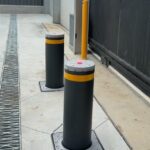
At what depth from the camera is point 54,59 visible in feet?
13.7

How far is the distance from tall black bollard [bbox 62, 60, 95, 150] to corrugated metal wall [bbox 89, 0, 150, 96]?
1.38 meters

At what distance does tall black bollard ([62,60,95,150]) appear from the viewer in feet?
8.33

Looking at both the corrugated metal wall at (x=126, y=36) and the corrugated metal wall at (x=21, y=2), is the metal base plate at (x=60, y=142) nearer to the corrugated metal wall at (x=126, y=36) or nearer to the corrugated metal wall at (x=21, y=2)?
the corrugated metal wall at (x=126, y=36)

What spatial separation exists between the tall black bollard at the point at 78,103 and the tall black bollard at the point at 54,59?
4.95ft

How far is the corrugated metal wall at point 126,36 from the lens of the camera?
3.86 meters

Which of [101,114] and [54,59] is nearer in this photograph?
[101,114]

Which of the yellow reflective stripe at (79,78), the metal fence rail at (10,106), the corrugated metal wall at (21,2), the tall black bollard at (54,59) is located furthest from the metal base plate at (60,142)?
the corrugated metal wall at (21,2)

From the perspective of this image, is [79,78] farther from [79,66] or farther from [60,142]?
[60,142]

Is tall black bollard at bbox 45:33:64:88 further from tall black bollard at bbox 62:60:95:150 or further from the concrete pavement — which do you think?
tall black bollard at bbox 62:60:95:150

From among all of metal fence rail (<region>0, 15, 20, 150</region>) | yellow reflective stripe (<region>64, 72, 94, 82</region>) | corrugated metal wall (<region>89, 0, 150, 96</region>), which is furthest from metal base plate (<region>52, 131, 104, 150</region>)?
corrugated metal wall (<region>89, 0, 150, 96</region>)

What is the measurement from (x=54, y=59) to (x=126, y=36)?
1.14m

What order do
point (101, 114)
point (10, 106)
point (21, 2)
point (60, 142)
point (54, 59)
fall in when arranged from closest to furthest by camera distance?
1. point (60, 142)
2. point (101, 114)
3. point (10, 106)
4. point (54, 59)
5. point (21, 2)

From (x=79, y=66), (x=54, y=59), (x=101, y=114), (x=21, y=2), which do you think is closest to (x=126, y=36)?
(x=54, y=59)

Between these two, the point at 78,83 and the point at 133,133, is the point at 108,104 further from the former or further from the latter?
the point at 78,83
